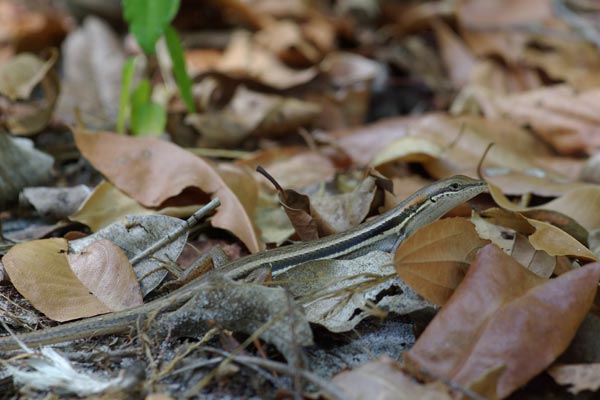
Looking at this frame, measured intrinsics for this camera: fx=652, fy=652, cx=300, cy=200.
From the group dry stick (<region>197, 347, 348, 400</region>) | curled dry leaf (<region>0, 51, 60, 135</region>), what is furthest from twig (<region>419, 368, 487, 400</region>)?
curled dry leaf (<region>0, 51, 60, 135</region>)

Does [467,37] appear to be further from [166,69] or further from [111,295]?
[111,295]

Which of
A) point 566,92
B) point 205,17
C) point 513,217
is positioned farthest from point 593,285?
point 205,17

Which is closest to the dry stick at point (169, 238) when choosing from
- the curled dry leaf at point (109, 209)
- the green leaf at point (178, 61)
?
the curled dry leaf at point (109, 209)

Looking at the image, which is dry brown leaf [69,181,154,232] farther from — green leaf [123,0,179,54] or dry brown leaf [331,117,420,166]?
dry brown leaf [331,117,420,166]

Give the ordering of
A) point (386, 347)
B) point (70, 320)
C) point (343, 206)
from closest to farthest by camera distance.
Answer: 1. point (386, 347)
2. point (70, 320)
3. point (343, 206)

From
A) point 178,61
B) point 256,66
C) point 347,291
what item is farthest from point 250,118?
point 347,291
